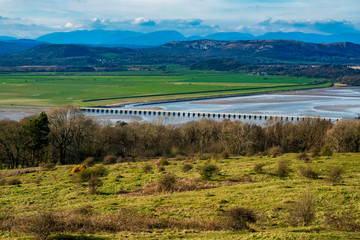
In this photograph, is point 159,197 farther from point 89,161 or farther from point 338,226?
point 89,161

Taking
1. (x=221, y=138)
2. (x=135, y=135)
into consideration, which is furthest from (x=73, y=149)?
(x=221, y=138)

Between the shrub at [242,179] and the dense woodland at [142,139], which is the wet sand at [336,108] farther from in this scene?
the shrub at [242,179]

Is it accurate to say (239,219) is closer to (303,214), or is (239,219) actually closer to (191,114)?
(303,214)

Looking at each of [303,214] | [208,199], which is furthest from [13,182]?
[303,214]

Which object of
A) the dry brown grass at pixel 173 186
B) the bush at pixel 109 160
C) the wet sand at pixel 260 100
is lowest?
the bush at pixel 109 160

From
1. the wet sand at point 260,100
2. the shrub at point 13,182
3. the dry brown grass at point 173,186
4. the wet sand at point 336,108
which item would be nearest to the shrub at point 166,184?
the dry brown grass at point 173,186

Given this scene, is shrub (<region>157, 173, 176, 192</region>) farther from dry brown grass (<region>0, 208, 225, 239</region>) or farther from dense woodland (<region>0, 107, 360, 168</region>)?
dense woodland (<region>0, 107, 360, 168</region>)
